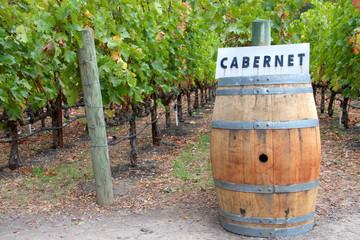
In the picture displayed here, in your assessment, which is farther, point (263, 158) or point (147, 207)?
point (147, 207)

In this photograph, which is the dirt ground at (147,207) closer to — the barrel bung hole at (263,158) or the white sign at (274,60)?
the barrel bung hole at (263,158)

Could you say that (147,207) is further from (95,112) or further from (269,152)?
(269,152)

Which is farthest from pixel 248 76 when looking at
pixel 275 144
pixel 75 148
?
pixel 75 148

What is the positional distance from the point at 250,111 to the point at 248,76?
0.87ft

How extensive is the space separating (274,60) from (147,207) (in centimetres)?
194

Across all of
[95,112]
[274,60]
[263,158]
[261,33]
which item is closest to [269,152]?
[263,158]

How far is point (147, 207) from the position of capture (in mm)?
3748

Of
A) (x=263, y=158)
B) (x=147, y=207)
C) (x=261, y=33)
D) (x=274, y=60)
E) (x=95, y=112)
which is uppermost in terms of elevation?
(x=261, y=33)

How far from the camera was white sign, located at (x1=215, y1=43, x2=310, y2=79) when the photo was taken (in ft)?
9.20

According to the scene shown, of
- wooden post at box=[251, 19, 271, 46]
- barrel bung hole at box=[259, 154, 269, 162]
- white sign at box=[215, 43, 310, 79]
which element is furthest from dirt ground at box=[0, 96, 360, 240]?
wooden post at box=[251, 19, 271, 46]

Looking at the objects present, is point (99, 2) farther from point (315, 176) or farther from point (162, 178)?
point (315, 176)

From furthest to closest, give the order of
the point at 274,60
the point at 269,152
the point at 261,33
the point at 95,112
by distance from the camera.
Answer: the point at 95,112, the point at 261,33, the point at 274,60, the point at 269,152

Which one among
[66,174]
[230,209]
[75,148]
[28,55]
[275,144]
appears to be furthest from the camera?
[75,148]

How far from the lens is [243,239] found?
2.83 m
